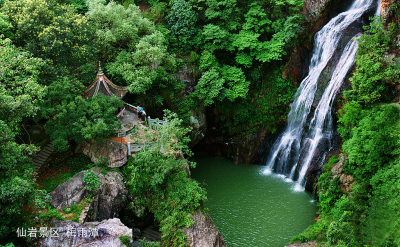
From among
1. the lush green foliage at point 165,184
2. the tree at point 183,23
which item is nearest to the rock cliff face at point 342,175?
the lush green foliage at point 165,184

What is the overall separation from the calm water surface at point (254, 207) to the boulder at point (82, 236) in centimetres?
507

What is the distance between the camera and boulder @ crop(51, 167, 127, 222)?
15695mm

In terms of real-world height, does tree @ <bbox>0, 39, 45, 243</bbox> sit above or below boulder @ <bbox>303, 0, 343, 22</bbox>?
below

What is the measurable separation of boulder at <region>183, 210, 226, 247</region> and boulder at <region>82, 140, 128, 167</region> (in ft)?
17.1

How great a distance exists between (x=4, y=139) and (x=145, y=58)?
33.3ft

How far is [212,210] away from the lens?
19.5 metres

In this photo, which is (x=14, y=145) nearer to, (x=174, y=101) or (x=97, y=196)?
(x=97, y=196)

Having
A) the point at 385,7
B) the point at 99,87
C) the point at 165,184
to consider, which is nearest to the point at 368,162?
the point at 385,7

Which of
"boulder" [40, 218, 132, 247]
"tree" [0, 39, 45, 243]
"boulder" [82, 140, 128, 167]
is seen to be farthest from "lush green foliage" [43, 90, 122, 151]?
"boulder" [40, 218, 132, 247]

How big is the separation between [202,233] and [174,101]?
10672 mm

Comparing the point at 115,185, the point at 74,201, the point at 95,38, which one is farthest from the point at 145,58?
the point at 74,201

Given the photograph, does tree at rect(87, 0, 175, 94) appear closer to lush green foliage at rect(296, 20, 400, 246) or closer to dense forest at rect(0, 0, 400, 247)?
dense forest at rect(0, 0, 400, 247)

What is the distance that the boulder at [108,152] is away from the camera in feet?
58.8

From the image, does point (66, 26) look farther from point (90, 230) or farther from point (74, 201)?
point (90, 230)
